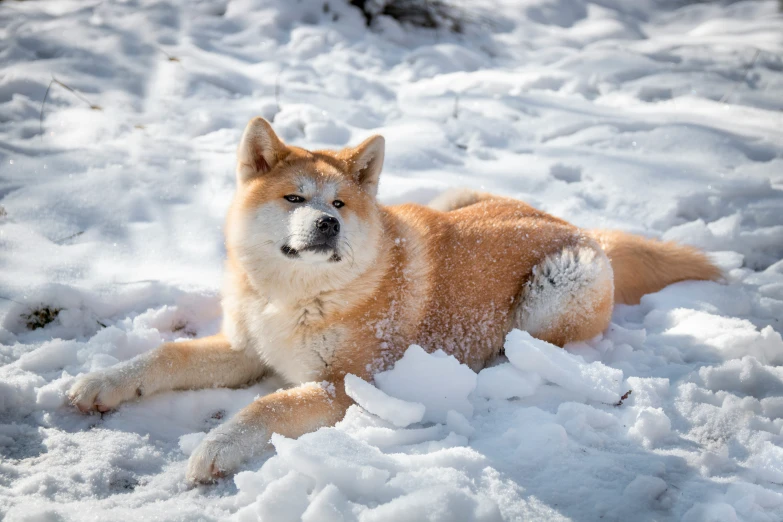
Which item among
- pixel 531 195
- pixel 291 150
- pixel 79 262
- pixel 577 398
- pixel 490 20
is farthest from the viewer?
pixel 490 20

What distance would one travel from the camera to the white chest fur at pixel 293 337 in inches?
104

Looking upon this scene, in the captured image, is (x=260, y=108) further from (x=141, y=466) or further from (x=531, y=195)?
(x=141, y=466)

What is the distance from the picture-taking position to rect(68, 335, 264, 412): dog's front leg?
2.42 m

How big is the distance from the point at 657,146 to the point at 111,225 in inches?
182

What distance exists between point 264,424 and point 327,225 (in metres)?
0.91

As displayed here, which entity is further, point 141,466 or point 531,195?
point 531,195

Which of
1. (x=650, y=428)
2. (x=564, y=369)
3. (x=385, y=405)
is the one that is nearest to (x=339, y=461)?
(x=385, y=405)

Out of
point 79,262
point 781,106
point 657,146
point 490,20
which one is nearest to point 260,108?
point 79,262

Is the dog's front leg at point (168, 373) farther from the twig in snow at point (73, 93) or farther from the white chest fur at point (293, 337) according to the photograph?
the twig in snow at point (73, 93)

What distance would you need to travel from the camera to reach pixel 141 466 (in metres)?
2.16

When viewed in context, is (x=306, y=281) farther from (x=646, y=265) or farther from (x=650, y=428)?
(x=646, y=265)

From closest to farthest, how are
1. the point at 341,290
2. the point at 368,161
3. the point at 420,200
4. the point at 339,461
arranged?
the point at 339,461 → the point at 341,290 → the point at 368,161 → the point at 420,200

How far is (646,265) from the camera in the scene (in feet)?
11.8

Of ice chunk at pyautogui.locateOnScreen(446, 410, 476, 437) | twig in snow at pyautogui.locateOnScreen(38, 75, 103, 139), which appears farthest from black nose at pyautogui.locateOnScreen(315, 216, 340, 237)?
twig in snow at pyautogui.locateOnScreen(38, 75, 103, 139)
